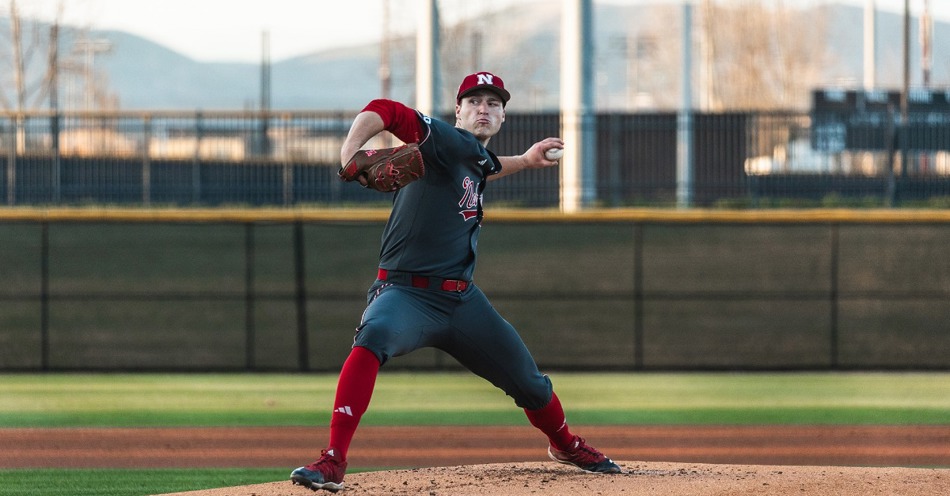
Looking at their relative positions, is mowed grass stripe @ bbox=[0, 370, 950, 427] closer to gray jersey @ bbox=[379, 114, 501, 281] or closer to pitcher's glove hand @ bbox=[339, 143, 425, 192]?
gray jersey @ bbox=[379, 114, 501, 281]

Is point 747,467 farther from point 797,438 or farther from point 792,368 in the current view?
point 792,368

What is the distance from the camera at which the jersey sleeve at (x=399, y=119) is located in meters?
5.33

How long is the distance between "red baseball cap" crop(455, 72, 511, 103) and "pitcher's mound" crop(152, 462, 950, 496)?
1.75m

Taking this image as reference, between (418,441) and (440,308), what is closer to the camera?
(440,308)

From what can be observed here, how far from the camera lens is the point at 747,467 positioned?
22.3 feet

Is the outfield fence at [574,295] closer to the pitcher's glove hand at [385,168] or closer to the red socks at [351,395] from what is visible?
the red socks at [351,395]

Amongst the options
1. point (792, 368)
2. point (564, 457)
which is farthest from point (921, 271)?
point (564, 457)

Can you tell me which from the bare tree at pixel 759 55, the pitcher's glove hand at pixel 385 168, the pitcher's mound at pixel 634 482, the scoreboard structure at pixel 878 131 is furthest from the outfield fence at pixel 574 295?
the bare tree at pixel 759 55

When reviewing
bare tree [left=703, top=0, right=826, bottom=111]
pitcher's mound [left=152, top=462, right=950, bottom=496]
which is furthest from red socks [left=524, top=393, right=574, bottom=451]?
bare tree [left=703, top=0, right=826, bottom=111]

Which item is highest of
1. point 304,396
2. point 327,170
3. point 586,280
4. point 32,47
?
point 32,47

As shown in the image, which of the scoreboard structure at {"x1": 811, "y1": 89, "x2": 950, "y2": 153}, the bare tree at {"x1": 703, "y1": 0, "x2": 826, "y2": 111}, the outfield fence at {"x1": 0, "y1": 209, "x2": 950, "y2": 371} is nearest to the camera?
the outfield fence at {"x1": 0, "y1": 209, "x2": 950, "y2": 371}

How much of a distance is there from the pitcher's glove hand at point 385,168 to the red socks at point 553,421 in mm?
1442

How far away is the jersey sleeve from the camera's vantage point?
17.5ft

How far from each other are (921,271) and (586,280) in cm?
346
